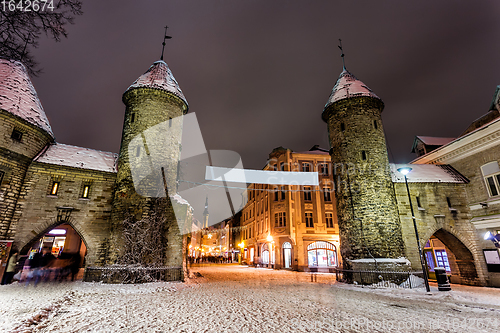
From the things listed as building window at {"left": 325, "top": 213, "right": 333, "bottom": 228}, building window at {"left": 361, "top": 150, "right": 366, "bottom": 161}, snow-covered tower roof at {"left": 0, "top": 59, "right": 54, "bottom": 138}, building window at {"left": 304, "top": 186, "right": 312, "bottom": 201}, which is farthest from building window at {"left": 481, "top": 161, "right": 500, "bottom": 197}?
snow-covered tower roof at {"left": 0, "top": 59, "right": 54, "bottom": 138}

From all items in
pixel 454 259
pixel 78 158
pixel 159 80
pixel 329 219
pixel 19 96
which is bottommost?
pixel 454 259

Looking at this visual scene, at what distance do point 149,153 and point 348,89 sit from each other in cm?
1386

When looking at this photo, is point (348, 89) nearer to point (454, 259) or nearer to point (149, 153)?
point (454, 259)

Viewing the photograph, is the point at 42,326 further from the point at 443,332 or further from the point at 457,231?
the point at 457,231

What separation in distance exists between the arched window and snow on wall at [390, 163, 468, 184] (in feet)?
41.7

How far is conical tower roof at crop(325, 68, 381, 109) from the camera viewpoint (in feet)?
54.0

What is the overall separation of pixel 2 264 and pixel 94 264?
3818mm

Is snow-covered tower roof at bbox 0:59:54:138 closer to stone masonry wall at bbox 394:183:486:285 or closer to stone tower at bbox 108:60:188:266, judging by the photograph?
stone tower at bbox 108:60:188:266

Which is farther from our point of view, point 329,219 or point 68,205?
point 329,219

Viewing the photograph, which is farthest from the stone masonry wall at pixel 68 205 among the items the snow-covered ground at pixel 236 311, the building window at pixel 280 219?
the building window at pixel 280 219

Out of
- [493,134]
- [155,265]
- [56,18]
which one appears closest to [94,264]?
[155,265]

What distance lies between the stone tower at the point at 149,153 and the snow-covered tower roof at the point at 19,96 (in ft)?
14.9

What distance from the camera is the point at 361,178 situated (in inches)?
597

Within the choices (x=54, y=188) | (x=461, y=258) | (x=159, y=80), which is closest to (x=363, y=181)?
(x=461, y=258)
